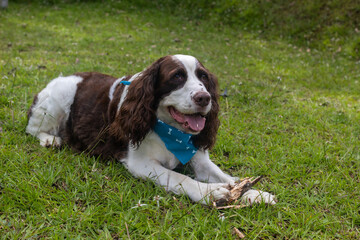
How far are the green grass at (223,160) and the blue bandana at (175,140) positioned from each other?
1.32ft

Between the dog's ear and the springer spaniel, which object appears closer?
the springer spaniel

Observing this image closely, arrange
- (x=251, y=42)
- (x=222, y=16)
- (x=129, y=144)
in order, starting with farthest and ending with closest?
(x=222, y=16), (x=251, y=42), (x=129, y=144)

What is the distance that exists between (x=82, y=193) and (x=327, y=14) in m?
12.6

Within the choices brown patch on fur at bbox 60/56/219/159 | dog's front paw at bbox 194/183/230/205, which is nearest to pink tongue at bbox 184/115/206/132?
brown patch on fur at bbox 60/56/219/159

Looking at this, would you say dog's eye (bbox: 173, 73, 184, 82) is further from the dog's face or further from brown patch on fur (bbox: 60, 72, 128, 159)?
brown patch on fur (bbox: 60, 72, 128, 159)

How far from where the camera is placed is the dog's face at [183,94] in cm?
287

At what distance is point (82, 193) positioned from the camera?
2730 millimetres

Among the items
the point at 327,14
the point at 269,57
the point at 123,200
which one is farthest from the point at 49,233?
the point at 327,14

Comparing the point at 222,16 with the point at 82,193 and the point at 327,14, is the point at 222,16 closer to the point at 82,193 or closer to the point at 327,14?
the point at 327,14

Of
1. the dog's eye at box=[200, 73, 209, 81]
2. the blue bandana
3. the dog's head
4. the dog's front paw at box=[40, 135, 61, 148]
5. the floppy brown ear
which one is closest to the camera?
the dog's head

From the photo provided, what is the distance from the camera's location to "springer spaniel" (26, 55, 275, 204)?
288 centimetres

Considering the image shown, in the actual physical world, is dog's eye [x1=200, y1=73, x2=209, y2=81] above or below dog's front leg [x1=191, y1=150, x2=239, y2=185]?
above

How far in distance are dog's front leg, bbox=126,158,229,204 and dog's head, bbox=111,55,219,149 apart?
0.23 metres

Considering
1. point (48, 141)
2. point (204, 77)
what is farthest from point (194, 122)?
point (48, 141)
